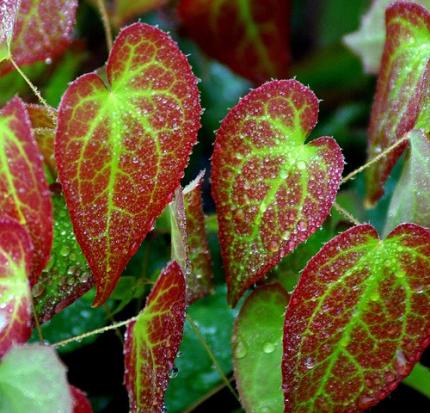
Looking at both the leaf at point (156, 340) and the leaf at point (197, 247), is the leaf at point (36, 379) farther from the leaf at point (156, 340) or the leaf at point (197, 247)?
the leaf at point (197, 247)

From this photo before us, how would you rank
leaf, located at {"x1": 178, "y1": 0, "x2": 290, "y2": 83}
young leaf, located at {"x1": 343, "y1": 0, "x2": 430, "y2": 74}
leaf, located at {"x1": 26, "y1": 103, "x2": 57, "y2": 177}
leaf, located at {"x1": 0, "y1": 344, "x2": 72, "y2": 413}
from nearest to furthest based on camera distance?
leaf, located at {"x1": 0, "y1": 344, "x2": 72, "y2": 413}
leaf, located at {"x1": 26, "y1": 103, "x2": 57, "y2": 177}
young leaf, located at {"x1": 343, "y1": 0, "x2": 430, "y2": 74}
leaf, located at {"x1": 178, "y1": 0, "x2": 290, "y2": 83}

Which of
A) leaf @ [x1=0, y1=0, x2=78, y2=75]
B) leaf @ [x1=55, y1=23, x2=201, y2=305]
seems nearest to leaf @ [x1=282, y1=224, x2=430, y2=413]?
leaf @ [x1=55, y1=23, x2=201, y2=305]

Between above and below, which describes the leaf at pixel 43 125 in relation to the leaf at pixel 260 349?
above

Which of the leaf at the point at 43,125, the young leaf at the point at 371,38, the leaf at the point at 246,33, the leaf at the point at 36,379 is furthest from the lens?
the leaf at the point at 246,33

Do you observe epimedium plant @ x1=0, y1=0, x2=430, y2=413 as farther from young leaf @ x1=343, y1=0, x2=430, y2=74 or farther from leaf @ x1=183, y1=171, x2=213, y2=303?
young leaf @ x1=343, y1=0, x2=430, y2=74

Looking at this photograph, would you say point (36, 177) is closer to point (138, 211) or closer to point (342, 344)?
point (138, 211)

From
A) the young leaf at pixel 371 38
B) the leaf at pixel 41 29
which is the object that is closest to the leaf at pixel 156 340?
the leaf at pixel 41 29
